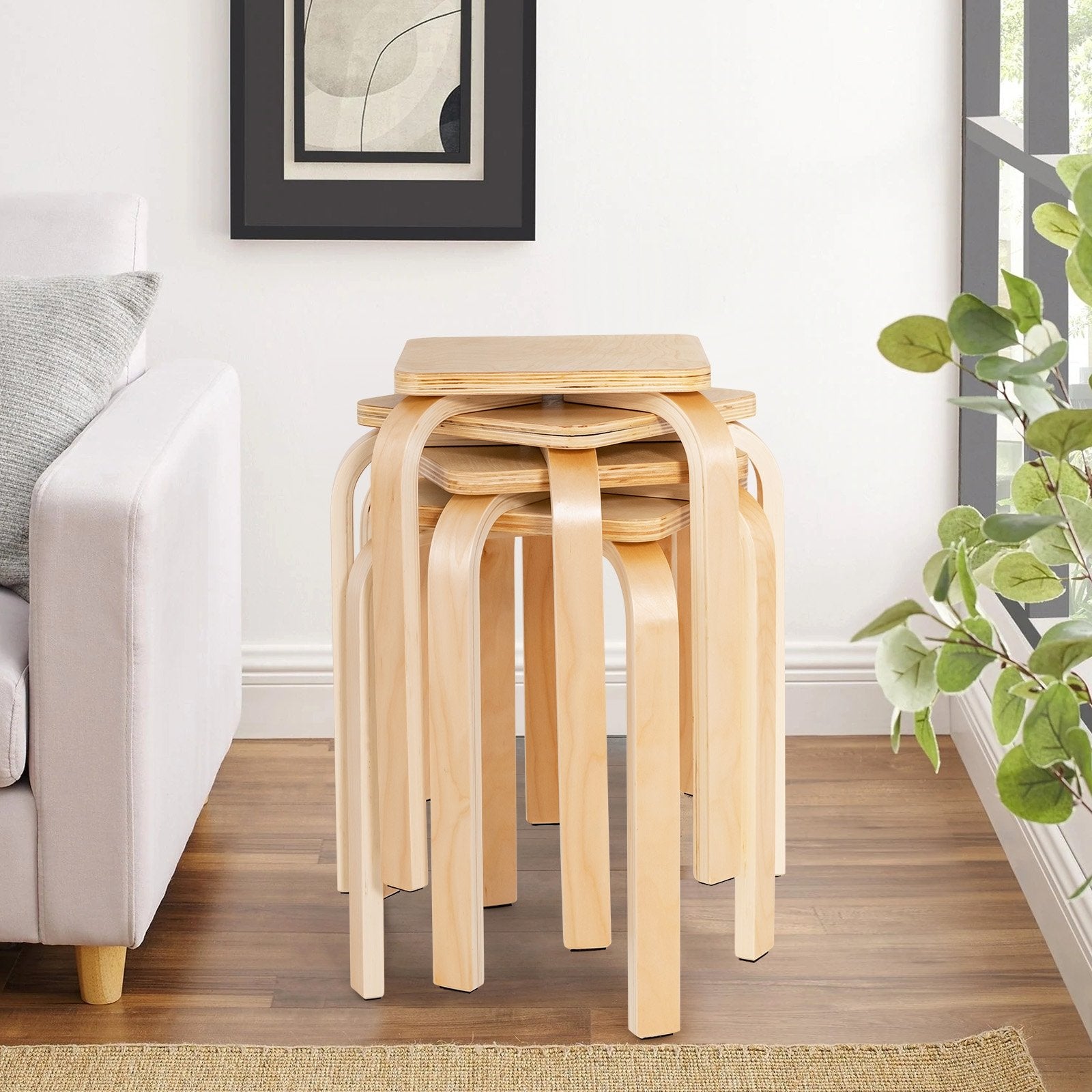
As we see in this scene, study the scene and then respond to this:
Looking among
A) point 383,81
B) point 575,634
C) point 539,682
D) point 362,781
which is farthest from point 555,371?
point 383,81

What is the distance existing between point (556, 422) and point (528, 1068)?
0.67 m

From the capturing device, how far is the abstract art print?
6.71 ft

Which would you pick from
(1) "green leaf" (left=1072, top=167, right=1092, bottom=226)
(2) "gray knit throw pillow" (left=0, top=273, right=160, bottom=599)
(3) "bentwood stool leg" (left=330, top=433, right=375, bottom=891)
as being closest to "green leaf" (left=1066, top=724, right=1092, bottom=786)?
(1) "green leaf" (left=1072, top=167, right=1092, bottom=226)

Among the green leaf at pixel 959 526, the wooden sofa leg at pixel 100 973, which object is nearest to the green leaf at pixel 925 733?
the green leaf at pixel 959 526

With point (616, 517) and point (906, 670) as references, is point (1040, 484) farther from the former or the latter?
point (616, 517)

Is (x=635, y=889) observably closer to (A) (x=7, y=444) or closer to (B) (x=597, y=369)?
(B) (x=597, y=369)

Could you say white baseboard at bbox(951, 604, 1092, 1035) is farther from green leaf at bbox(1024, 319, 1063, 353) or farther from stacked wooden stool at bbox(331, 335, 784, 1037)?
green leaf at bbox(1024, 319, 1063, 353)

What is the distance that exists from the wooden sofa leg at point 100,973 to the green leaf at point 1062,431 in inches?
47.4

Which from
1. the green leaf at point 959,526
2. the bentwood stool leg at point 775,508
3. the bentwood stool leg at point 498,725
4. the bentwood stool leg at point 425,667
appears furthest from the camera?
the bentwood stool leg at point 498,725

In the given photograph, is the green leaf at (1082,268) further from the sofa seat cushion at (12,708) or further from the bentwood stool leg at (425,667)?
the sofa seat cushion at (12,708)

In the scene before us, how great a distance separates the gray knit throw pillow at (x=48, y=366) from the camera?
147cm

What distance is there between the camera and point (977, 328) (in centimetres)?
57

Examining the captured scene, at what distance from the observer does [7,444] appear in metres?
1.46

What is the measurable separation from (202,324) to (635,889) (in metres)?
1.30
